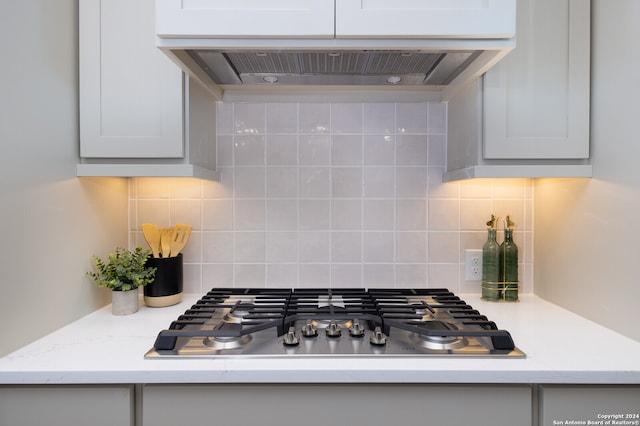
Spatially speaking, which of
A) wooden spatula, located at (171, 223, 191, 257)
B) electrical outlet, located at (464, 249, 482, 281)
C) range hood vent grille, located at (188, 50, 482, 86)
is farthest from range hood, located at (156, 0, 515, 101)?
electrical outlet, located at (464, 249, 482, 281)

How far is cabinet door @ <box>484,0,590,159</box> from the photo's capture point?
1.26 m

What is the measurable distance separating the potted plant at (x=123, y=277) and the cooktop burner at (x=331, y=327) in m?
0.22

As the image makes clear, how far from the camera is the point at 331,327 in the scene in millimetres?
1122

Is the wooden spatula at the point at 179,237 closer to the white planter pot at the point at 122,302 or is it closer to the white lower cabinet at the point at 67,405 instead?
the white planter pot at the point at 122,302

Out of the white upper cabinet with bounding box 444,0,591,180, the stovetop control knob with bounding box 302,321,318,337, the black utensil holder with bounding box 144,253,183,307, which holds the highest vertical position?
the white upper cabinet with bounding box 444,0,591,180

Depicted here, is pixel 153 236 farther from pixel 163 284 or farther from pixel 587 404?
pixel 587 404

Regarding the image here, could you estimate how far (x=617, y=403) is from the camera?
3.08 feet

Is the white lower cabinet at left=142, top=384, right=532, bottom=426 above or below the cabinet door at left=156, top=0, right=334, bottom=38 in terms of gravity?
below

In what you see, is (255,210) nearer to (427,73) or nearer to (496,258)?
(427,73)

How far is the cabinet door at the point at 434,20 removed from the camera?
41.1 inches

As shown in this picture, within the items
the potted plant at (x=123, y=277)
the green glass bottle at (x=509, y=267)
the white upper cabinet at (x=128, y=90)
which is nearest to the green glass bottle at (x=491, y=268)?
the green glass bottle at (x=509, y=267)

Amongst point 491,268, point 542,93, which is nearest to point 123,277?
point 491,268

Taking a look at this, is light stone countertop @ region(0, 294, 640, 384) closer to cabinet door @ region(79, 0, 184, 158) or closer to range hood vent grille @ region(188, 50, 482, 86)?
cabinet door @ region(79, 0, 184, 158)

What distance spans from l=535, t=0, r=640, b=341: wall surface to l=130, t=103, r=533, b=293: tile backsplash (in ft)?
0.91
